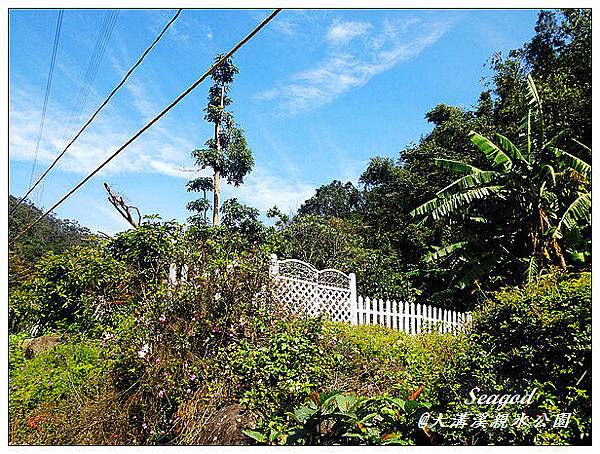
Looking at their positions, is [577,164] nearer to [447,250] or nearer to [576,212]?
[576,212]

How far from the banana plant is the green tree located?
17.8 ft

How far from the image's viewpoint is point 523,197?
7.10 meters

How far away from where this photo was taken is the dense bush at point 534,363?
3.12 metres

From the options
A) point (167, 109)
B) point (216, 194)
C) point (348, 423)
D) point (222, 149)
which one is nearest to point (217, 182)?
point (216, 194)

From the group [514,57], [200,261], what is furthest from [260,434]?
[514,57]

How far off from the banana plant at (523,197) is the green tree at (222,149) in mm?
5415

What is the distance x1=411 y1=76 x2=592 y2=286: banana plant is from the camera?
660cm

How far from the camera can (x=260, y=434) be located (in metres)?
3.45

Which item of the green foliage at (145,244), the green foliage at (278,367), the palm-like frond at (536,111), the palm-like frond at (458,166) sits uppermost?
the palm-like frond at (536,111)

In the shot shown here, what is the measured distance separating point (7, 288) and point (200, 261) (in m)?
1.63

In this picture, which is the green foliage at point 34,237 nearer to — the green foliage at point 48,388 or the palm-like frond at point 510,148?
the green foliage at point 48,388

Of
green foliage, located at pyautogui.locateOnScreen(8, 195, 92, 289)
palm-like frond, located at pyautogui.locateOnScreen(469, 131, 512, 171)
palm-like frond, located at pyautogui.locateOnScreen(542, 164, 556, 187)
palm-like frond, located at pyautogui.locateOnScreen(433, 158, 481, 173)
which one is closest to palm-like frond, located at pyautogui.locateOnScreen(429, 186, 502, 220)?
palm-like frond, located at pyautogui.locateOnScreen(469, 131, 512, 171)

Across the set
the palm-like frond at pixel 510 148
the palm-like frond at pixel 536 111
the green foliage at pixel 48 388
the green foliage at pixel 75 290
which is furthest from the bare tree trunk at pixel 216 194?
the green foliage at pixel 48 388
